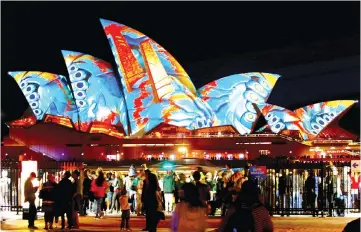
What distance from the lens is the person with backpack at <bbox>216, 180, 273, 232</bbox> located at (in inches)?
307

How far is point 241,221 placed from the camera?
7.79 metres

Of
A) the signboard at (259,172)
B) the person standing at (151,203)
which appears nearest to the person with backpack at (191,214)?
the person standing at (151,203)

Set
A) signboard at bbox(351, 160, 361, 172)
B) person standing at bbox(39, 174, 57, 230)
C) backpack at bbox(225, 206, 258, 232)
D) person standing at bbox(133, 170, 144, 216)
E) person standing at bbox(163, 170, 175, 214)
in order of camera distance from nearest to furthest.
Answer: backpack at bbox(225, 206, 258, 232), person standing at bbox(39, 174, 57, 230), signboard at bbox(351, 160, 361, 172), person standing at bbox(133, 170, 144, 216), person standing at bbox(163, 170, 175, 214)

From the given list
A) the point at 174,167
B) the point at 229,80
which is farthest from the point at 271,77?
the point at 174,167

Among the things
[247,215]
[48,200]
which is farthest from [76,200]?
[247,215]

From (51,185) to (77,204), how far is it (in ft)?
4.00

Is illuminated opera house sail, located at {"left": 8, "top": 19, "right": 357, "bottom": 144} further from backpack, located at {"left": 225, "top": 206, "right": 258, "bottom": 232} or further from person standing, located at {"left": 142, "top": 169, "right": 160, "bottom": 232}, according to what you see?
backpack, located at {"left": 225, "top": 206, "right": 258, "bottom": 232}

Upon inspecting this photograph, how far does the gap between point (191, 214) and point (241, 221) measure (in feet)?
4.40

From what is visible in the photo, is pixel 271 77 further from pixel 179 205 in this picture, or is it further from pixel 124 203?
pixel 179 205

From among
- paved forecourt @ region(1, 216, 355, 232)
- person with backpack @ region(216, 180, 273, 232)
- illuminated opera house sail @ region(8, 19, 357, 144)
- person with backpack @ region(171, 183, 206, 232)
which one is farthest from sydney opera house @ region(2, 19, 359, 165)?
person with backpack @ region(216, 180, 273, 232)

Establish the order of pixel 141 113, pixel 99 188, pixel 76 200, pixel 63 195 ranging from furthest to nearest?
pixel 141 113
pixel 99 188
pixel 76 200
pixel 63 195

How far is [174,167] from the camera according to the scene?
1083 inches

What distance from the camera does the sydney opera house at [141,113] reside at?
160ft

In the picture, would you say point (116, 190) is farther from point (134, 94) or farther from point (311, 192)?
point (134, 94)
